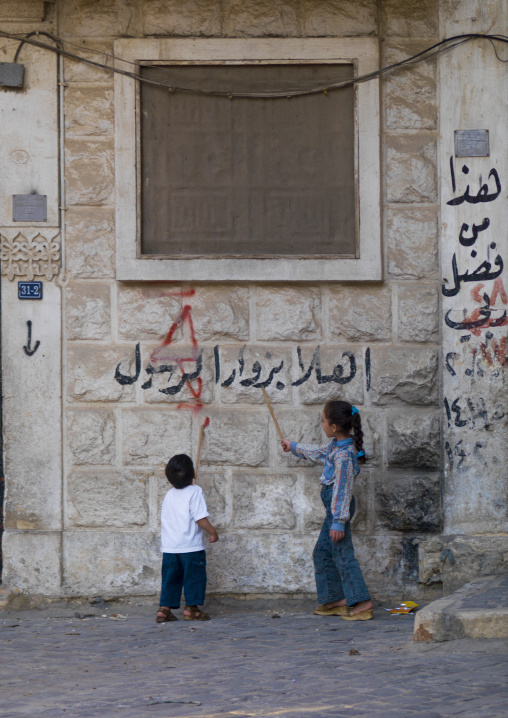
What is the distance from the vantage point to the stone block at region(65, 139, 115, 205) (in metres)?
6.75

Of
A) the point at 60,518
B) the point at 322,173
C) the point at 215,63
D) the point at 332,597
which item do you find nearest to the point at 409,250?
the point at 322,173

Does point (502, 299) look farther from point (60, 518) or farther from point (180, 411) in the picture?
point (60, 518)

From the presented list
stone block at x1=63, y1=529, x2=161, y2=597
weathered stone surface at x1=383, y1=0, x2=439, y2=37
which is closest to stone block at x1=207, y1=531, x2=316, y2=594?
stone block at x1=63, y1=529, x2=161, y2=597

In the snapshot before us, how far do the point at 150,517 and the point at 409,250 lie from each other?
8.67ft

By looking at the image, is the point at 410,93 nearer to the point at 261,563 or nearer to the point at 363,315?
the point at 363,315

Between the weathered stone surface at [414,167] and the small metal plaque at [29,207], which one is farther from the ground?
the weathered stone surface at [414,167]

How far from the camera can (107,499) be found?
22.0ft

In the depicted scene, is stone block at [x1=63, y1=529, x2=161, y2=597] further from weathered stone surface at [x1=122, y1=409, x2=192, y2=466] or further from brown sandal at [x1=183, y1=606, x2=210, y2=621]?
weathered stone surface at [x1=122, y1=409, x2=192, y2=466]

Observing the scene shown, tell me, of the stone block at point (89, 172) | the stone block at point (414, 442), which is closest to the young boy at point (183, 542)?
the stone block at point (414, 442)

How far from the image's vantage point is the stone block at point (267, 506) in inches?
263

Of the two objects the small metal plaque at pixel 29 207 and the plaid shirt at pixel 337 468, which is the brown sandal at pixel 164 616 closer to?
the plaid shirt at pixel 337 468

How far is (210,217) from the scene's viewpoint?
6.80m

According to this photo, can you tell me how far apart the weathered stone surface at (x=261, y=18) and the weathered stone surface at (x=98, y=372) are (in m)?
2.41

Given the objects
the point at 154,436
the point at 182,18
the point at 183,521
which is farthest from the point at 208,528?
the point at 182,18
